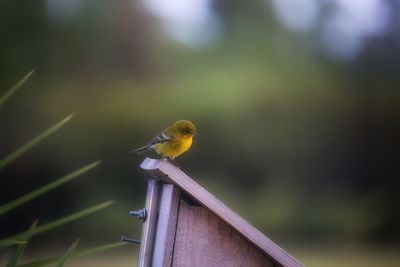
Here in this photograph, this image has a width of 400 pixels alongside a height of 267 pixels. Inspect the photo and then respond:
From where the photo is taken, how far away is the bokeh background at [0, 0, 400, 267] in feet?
34.8

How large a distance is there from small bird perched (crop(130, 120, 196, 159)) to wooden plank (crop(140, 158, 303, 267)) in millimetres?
1651

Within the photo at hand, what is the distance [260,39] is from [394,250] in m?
4.03

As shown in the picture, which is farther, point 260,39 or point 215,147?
point 260,39

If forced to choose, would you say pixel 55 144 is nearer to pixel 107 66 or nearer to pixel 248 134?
pixel 107 66

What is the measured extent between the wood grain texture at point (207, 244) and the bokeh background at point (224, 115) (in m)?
7.97

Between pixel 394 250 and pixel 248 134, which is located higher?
pixel 248 134

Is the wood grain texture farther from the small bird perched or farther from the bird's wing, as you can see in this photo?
the bird's wing

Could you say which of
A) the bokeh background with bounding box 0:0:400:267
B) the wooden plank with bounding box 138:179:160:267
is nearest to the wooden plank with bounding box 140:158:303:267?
the wooden plank with bounding box 138:179:160:267

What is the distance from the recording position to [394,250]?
11.7 m

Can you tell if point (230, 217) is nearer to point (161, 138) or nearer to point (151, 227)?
point (151, 227)

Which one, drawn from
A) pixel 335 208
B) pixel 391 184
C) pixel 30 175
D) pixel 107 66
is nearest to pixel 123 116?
pixel 107 66

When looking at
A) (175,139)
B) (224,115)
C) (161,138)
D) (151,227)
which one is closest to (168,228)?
(151,227)

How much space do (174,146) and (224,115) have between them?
7.12m

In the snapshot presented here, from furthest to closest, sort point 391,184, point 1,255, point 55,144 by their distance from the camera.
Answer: point 391,184
point 55,144
point 1,255
